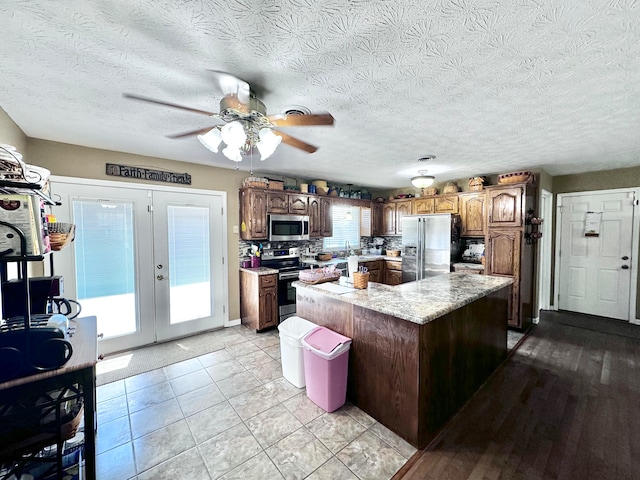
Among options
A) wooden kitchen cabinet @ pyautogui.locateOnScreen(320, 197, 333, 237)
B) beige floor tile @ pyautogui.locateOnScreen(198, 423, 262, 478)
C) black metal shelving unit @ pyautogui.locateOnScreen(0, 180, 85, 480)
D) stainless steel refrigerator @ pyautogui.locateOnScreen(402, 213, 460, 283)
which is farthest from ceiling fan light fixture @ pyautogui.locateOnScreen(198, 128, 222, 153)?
stainless steel refrigerator @ pyautogui.locateOnScreen(402, 213, 460, 283)

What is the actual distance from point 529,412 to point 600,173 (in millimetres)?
4184

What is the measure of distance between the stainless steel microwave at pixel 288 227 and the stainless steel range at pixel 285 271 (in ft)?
0.99

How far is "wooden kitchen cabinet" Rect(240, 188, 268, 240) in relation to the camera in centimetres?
399

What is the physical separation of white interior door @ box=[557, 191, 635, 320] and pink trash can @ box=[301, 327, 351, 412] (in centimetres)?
470

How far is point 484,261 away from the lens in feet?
13.8

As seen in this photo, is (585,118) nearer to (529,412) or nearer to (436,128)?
(436,128)

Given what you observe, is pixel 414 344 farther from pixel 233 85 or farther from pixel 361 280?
pixel 233 85

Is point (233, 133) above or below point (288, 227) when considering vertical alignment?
above

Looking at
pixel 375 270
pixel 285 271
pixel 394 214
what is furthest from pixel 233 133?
pixel 394 214

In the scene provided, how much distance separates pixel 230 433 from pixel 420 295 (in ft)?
5.95

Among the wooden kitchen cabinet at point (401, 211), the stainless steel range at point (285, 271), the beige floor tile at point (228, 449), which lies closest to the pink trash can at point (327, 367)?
the beige floor tile at point (228, 449)

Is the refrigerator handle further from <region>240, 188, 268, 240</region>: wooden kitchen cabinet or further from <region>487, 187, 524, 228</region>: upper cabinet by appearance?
<region>240, 188, 268, 240</region>: wooden kitchen cabinet

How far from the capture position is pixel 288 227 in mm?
4371

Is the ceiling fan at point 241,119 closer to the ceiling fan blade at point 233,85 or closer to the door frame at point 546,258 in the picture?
→ the ceiling fan blade at point 233,85
